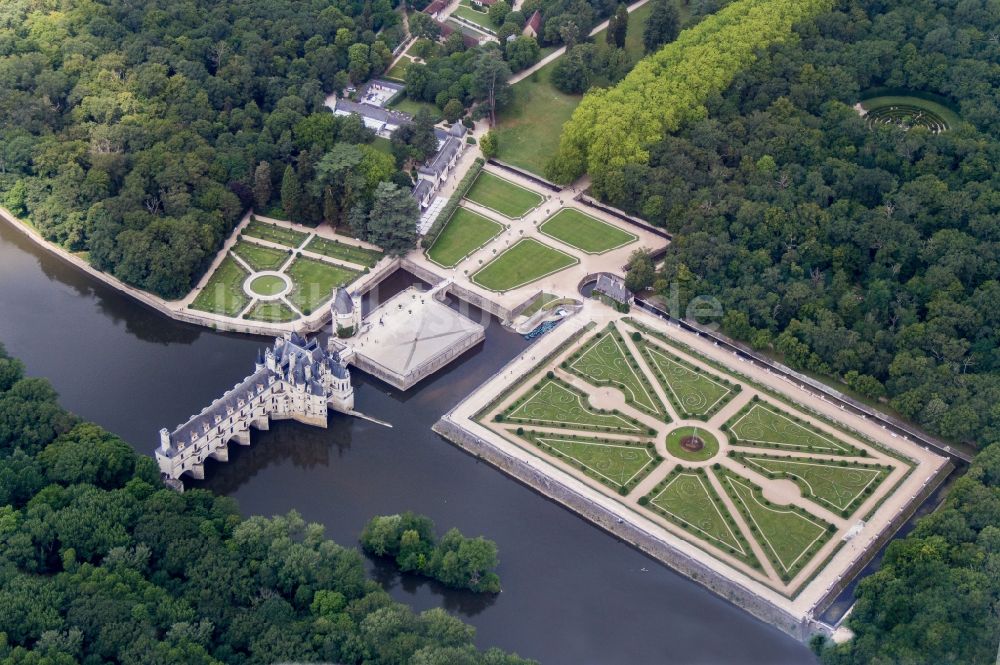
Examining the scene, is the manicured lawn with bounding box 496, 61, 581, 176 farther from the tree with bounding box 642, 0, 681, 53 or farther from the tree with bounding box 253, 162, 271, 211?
the tree with bounding box 253, 162, 271, 211

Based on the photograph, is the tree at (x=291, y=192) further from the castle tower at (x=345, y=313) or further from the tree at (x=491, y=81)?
the tree at (x=491, y=81)

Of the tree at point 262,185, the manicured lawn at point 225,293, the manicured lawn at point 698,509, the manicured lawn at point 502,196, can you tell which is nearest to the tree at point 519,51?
the manicured lawn at point 502,196

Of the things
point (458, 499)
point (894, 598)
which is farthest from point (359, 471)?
point (894, 598)

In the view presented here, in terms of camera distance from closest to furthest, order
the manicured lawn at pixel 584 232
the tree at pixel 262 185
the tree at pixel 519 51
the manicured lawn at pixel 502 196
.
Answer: the tree at pixel 262 185 < the manicured lawn at pixel 584 232 < the manicured lawn at pixel 502 196 < the tree at pixel 519 51

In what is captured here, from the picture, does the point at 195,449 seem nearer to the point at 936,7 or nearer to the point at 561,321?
the point at 561,321

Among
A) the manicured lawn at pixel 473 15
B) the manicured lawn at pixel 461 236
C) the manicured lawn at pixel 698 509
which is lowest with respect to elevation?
the manicured lawn at pixel 461 236

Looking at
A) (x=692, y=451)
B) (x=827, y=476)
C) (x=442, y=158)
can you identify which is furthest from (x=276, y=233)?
(x=827, y=476)
